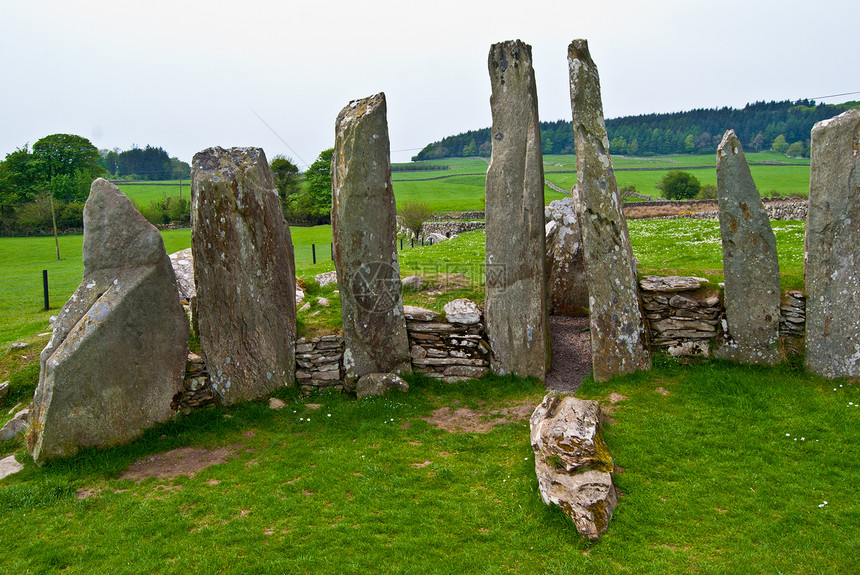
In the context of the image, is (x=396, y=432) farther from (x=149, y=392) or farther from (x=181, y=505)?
(x=149, y=392)

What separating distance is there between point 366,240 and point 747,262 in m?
6.54

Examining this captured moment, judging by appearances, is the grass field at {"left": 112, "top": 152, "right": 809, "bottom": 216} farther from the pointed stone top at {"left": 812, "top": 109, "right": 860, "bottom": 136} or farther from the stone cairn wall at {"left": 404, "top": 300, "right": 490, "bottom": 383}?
the pointed stone top at {"left": 812, "top": 109, "right": 860, "bottom": 136}

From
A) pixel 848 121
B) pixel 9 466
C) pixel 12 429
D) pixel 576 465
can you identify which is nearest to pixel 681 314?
pixel 848 121

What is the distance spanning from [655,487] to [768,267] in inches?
187

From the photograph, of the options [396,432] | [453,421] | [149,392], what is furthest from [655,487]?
[149,392]

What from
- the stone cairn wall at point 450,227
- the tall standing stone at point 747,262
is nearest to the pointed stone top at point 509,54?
the tall standing stone at point 747,262

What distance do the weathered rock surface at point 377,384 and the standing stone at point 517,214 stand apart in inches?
81.0

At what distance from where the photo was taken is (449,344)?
9281 millimetres

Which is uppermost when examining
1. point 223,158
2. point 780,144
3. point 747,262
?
point 780,144

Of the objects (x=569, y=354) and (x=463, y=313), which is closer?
(x=463, y=313)

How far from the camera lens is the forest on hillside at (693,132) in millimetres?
84938

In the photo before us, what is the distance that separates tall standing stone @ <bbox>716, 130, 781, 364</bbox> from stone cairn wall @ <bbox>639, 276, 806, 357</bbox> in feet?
1.07

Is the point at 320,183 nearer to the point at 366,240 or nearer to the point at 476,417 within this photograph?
the point at 366,240

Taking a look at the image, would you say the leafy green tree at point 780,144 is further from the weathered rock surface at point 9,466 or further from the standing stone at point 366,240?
the weathered rock surface at point 9,466
